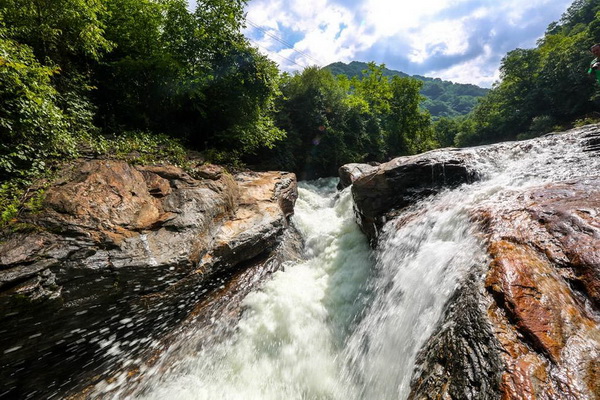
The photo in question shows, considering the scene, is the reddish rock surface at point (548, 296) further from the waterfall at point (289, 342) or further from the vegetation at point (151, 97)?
the vegetation at point (151, 97)

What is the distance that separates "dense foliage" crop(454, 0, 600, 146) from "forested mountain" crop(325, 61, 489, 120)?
6789 cm

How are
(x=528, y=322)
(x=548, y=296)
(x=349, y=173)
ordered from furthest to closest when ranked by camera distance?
(x=349, y=173) → (x=548, y=296) → (x=528, y=322)

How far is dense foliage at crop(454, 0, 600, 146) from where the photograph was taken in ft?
77.7

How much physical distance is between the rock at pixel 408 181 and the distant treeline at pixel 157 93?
5620 mm

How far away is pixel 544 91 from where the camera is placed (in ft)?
88.8

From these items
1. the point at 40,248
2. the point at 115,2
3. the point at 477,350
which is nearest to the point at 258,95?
the point at 115,2

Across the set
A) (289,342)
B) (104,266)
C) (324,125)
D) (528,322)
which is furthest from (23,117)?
(324,125)

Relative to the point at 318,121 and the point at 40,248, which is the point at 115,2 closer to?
the point at 40,248

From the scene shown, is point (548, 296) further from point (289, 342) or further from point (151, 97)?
point (151, 97)

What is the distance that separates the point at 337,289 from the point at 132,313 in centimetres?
416

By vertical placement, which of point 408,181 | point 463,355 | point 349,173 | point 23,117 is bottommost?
point 463,355

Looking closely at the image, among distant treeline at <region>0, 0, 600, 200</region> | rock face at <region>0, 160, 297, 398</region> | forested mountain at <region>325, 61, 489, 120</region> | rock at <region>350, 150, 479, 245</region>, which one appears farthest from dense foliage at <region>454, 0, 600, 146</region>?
forested mountain at <region>325, 61, 489, 120</region>

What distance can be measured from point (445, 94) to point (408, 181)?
150436mm

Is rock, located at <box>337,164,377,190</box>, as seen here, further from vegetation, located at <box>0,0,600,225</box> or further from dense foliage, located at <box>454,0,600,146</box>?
dense foliage, located at <box>454,0,600,146</box>
